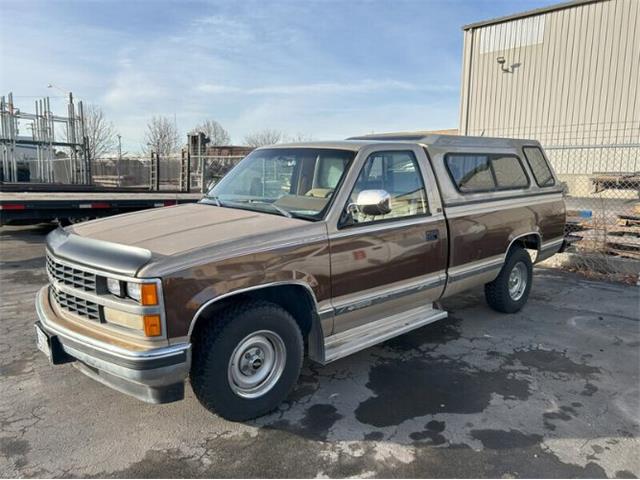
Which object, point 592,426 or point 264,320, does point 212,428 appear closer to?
point 264,320

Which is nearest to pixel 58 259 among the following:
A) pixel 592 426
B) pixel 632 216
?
pixel 592 426

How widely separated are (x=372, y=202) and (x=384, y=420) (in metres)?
1.57

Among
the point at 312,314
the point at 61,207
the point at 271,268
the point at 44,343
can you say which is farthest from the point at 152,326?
the point at 61,207

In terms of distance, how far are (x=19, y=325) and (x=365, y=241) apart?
3.95 m

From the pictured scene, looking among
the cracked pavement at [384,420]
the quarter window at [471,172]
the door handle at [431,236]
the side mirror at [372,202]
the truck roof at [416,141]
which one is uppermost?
the truck roof at [416,141]

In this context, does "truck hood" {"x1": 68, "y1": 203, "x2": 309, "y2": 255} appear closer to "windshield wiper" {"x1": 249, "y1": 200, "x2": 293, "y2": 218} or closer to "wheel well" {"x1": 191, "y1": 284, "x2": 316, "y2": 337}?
"windshield wiper" {"x1": 249, "y1": 200, "x2": 293, "y2": 218}

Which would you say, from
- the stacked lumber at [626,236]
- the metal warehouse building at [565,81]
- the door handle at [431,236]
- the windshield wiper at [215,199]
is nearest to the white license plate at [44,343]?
the windshield wiper at [215,199]

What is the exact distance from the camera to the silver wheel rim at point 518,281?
5.85m

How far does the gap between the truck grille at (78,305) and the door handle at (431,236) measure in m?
2.74

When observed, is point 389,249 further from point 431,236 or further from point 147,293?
point 147,293

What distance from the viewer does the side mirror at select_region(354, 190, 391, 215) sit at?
3.56 metres

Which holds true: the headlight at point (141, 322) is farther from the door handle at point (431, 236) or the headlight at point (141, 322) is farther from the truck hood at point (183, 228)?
the door handle at point (431, 236)

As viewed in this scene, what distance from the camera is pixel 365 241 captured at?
3.78 meters

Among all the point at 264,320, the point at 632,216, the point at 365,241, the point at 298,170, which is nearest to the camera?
the point at 264,320
